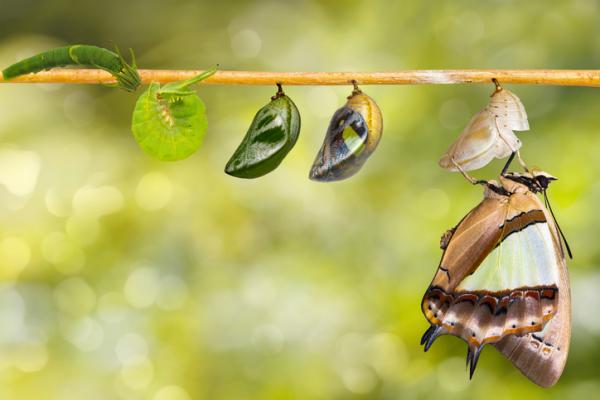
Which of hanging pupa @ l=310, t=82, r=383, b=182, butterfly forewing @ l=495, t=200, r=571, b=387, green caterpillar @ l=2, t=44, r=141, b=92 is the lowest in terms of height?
butterfly forewing @ l=495, t=200, r=571, b=387

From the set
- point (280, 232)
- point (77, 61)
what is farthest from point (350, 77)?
point (280, 232)

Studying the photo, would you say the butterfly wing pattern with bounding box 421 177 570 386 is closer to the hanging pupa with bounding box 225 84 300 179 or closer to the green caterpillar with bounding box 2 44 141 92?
the hanging pupa with bounding box 225 84 300 179

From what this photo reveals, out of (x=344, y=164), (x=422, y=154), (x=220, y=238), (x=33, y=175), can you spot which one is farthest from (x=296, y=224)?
(x=344, y=164)

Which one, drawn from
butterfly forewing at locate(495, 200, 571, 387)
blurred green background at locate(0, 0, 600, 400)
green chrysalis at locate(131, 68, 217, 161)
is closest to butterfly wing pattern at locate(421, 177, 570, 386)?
butterfly forewing at locate(495, 200, 571, 387)

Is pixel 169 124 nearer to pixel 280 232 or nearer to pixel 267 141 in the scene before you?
pixel 267 141

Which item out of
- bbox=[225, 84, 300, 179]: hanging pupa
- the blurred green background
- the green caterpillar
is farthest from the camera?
the blurred green background

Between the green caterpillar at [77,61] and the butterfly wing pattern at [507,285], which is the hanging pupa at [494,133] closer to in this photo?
the butterfly wing pattern at [507,285]

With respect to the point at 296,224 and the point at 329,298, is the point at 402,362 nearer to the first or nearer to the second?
the point at 329,298
